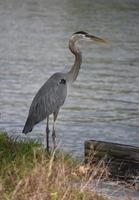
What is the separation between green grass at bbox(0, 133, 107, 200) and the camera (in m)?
7.00

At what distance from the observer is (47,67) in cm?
2231

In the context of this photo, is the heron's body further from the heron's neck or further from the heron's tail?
the heron's neck

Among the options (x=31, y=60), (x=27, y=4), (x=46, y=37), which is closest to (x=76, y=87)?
(x=31, y=60)

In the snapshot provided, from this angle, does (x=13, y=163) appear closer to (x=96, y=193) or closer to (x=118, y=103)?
(x=96, y=193)

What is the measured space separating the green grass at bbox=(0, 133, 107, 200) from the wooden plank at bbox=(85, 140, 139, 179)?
0.59 meters

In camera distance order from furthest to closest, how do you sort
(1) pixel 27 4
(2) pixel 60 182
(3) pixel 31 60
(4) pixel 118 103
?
(1) pixel 27 4, (3) pixel 31 60, (4) pixel 118 103, (2) pixel 60 182

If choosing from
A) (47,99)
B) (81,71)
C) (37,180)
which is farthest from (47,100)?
(81,71)

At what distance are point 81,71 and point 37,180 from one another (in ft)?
48.4

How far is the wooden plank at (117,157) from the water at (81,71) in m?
2.36

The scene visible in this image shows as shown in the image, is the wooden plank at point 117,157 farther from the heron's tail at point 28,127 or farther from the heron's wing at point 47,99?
the heron's wing at point 47,99

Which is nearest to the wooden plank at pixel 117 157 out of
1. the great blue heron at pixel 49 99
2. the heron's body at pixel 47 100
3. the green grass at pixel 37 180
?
the green grass at pixel 37 180

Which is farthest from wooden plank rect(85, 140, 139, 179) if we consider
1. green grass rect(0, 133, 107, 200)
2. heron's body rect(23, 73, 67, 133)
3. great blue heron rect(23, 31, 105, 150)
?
heron's body rect(23, 73, 67, 133)

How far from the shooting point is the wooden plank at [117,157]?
9430 millimetres

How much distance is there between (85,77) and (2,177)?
13.1 meters
